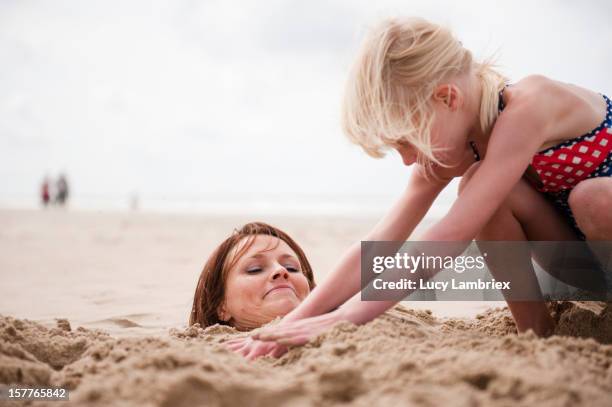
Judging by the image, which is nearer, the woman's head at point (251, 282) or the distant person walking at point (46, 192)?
the woman's head at point (251, 282)

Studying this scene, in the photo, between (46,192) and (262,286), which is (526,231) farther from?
(46,192)

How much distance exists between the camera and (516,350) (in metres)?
1.53

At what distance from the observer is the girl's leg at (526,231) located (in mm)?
2125

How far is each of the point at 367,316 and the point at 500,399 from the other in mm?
716

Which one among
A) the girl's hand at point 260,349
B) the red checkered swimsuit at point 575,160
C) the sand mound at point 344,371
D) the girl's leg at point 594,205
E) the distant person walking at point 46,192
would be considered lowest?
the girl's hand at point 260,349

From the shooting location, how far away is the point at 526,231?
2.23 m

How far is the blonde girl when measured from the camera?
1831mm

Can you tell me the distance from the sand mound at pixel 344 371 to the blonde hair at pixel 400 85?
0.63 metres

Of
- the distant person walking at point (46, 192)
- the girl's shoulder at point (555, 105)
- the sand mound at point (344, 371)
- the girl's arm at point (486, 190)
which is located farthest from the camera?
the distant person walking at point (46, 192)

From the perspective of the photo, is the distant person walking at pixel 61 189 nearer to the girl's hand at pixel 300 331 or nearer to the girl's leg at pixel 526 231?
the girl's hand at pixel 300 331

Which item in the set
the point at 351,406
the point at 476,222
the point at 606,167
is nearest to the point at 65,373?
the point at 351,406

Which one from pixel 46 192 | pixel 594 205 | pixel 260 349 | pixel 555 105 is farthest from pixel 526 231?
pixel 46 192

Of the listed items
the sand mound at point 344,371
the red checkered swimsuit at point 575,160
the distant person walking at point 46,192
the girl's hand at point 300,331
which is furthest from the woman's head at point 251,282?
the distant person walking at point 46,192

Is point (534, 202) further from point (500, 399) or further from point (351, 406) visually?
point (351, 406)
